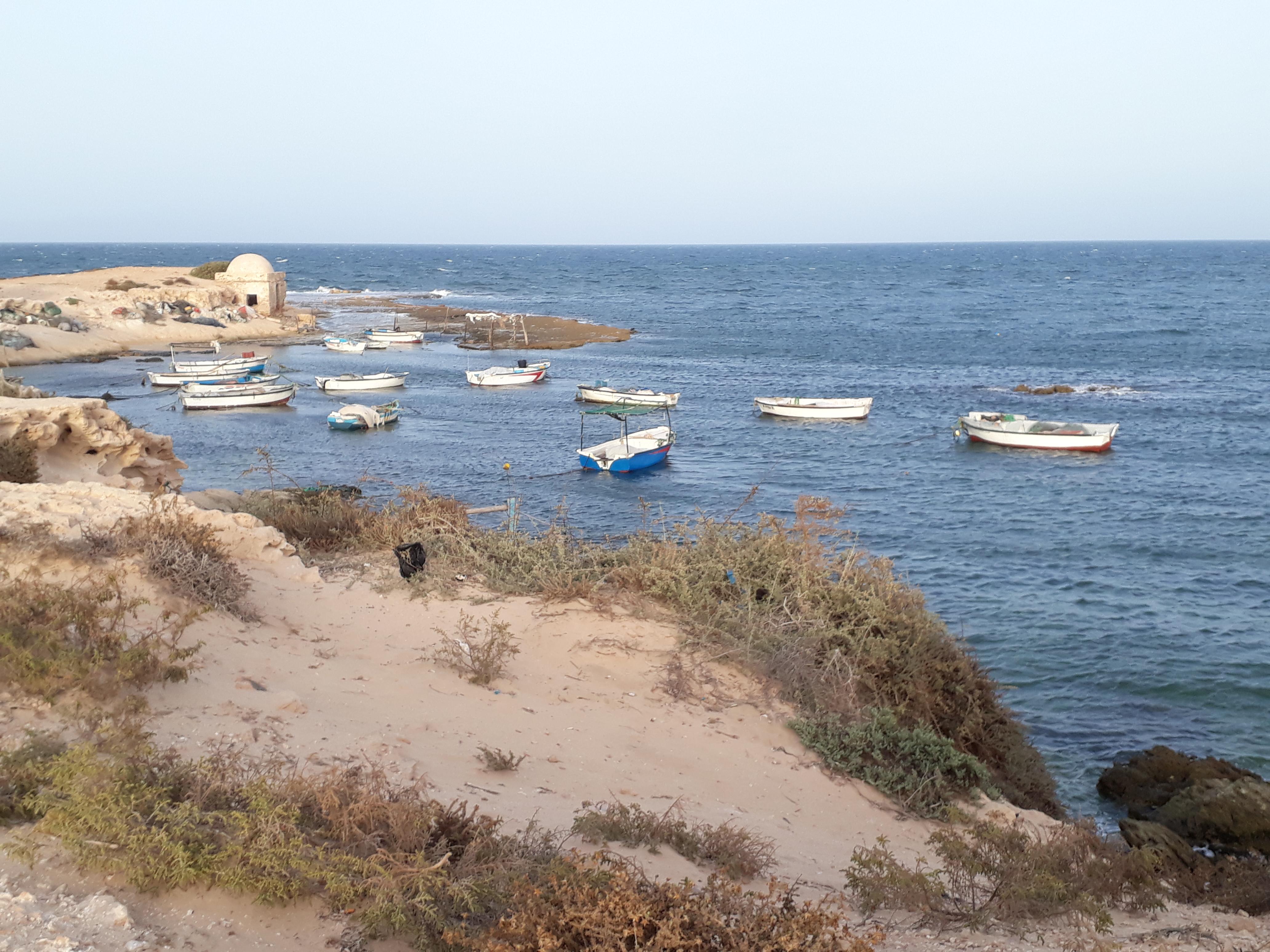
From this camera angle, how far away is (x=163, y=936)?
4555mm

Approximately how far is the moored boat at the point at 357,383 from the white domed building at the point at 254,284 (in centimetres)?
2513

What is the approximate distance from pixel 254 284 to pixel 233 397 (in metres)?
30.7

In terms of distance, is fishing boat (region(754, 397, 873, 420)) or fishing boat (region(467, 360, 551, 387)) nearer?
fishing boat (region(754, 397, 873, 420))

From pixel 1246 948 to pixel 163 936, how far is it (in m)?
5.86

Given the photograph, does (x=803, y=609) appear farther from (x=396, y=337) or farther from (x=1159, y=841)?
(x=396, y=337)

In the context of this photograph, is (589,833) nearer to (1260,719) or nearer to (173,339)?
(1260,719)

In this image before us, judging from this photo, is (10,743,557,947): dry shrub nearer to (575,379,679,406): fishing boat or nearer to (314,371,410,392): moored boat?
(575,379,679,406): fishing boat

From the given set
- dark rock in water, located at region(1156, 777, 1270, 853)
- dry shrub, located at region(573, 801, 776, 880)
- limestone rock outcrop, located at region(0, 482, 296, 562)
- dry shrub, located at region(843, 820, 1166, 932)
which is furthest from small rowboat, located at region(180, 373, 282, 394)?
dry shrub, located at region(843, 820, 1166, 932)

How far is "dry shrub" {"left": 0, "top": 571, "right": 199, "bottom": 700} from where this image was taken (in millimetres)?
6961

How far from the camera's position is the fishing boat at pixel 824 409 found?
38.3 meters

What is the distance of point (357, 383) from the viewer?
45094 mm

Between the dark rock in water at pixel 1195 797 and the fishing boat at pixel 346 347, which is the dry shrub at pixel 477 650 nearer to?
the dark rock in water at pixel 1195 797

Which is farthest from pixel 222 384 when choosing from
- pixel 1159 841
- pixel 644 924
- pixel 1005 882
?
pixel 644 924

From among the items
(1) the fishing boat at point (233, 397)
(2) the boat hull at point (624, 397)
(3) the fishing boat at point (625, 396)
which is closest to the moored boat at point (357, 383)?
(1) the fishing boat at point (233, 397)
